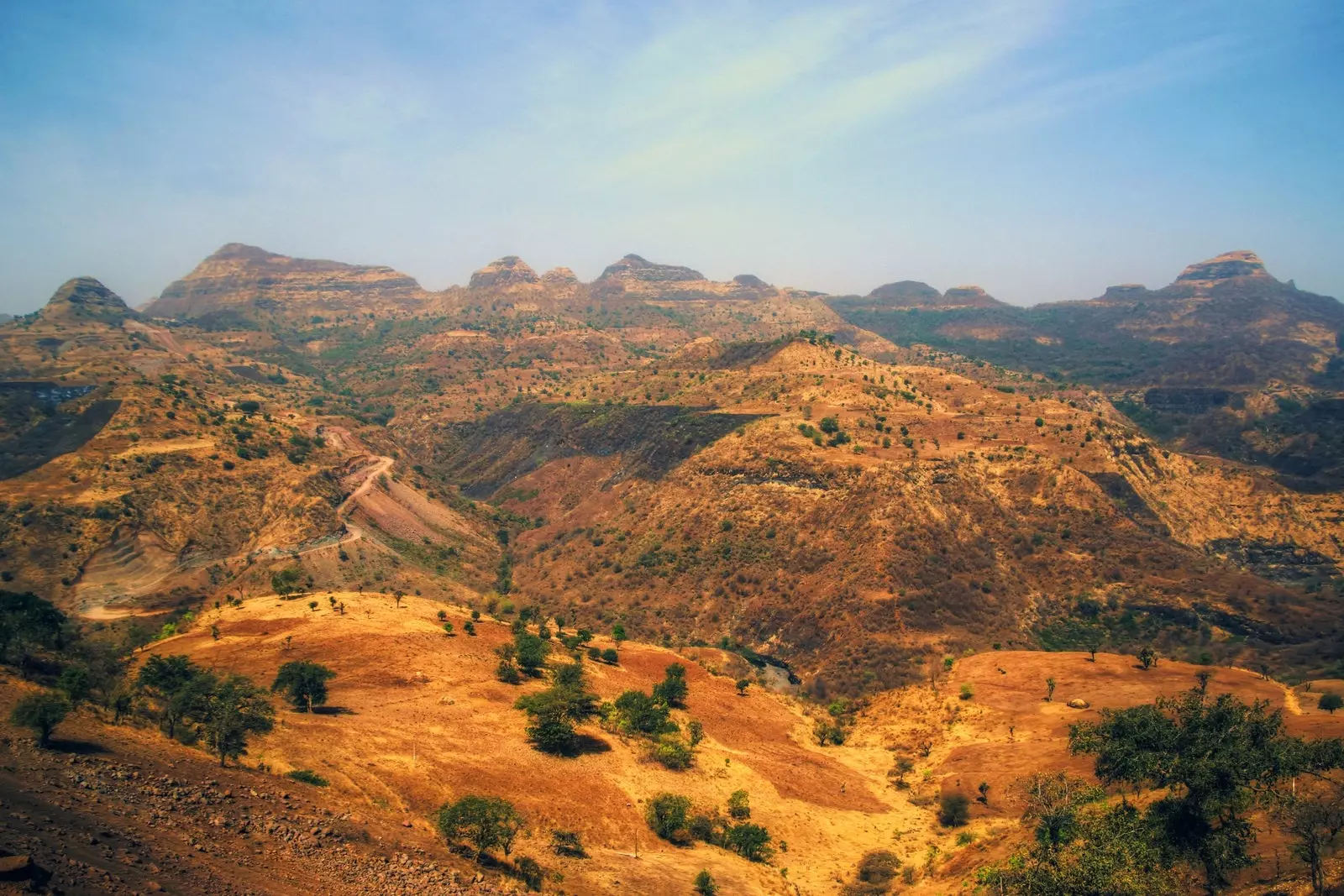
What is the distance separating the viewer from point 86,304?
584 feet

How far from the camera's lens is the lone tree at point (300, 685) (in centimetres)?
3597

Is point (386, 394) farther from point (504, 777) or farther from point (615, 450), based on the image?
point (504, 777)

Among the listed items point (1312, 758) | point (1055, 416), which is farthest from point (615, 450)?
point (1312, 758)

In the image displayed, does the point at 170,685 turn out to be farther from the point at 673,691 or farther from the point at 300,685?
the point at 673,691

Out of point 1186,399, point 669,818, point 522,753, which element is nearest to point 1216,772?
point 669,818

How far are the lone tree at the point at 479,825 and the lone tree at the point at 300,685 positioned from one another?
1427cm

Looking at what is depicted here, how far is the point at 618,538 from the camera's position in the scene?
280ft

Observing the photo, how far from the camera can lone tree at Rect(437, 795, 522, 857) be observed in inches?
984

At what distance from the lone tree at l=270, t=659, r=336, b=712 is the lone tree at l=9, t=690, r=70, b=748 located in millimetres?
13171

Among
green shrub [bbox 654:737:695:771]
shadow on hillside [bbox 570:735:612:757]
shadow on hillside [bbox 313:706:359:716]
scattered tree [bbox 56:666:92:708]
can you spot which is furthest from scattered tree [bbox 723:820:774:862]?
scattered tree [bbox 56:666:92:708]

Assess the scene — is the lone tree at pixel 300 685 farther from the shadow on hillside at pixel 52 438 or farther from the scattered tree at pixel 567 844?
the shadow on hillside at pixel 52 438

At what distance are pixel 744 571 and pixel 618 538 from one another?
2046 centimetres

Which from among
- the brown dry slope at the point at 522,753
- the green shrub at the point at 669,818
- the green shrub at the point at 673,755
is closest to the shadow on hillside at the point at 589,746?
the brown dry slope at the point at 522,753

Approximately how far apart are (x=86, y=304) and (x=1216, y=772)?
23453 centimetres
